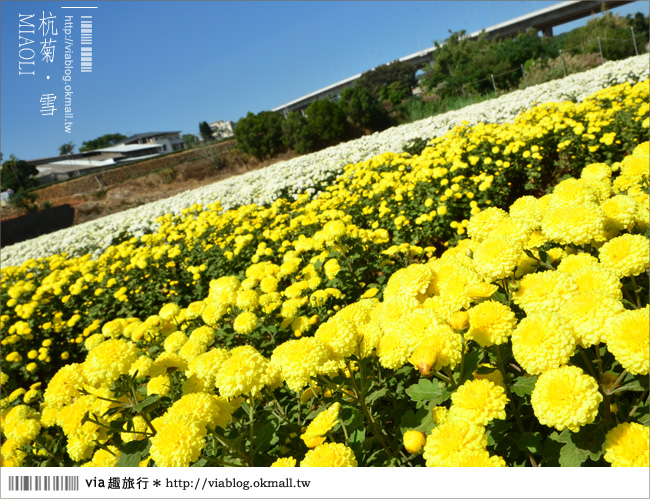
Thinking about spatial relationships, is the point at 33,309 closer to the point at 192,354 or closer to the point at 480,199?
the point at 192,354

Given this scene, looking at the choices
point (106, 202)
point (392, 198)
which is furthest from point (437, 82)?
point (392, 198)

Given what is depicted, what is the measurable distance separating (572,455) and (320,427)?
2.14 feet

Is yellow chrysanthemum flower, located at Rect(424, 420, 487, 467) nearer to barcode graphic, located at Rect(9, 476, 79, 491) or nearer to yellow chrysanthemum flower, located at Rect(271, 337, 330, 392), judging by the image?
yellow chrysanthemum flower, located at Rect(271, 337, 330, 392)

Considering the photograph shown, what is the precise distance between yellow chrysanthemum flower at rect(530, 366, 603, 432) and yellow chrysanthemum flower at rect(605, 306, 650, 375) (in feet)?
0.27

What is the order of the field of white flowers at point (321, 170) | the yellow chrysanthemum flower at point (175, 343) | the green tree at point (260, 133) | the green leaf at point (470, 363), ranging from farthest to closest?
the green tree at point (260, 133), the field of white flowers at point (321, 170), the yellow chrysanthemum flower at point (175, 343), the green leaf at point (470, 363)

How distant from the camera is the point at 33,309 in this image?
4938mm

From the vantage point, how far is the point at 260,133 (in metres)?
18.8

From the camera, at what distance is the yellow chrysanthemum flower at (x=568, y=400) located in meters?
0.87

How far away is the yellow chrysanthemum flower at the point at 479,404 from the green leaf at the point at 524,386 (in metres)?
0.11

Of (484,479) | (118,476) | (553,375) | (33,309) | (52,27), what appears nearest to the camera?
(484,479)

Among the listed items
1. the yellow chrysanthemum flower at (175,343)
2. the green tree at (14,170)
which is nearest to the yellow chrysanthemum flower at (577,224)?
the yellow chrysanthemum flower at (175,343)

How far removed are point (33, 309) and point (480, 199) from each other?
17.2 feet

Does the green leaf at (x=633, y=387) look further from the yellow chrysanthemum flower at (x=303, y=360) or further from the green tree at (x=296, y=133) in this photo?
the green tree at (x=296, y=133)

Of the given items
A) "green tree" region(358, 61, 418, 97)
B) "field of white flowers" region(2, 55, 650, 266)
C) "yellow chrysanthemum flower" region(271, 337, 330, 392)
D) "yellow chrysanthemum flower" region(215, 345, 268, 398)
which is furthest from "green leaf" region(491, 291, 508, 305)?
"green tree" region(358, 61, 418, 97)
